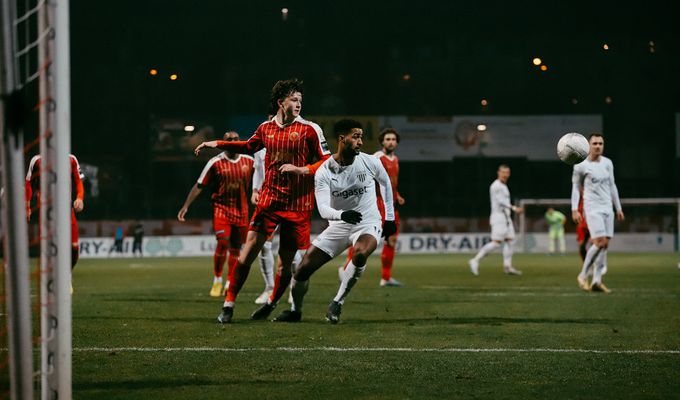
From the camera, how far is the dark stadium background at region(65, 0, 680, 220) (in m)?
47.4

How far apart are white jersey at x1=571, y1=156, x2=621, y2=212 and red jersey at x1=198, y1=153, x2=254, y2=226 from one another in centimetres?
460

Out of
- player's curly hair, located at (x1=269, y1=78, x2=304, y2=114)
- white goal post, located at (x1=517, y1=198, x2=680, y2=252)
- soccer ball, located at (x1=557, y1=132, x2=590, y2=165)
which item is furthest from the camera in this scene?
white goal post, located at (x1=517, y1=198, x2=680, y2=252)

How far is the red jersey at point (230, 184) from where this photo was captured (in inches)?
552

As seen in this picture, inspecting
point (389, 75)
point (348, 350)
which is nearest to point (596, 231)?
point (348, 350)

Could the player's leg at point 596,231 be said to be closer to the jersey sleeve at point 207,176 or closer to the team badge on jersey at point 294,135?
the jersey sleeve at point 207,176

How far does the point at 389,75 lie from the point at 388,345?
43654 mm

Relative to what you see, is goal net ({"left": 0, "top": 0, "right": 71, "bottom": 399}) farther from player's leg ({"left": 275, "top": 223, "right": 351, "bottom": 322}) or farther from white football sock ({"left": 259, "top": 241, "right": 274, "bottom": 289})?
white football sock ({"left": 259, "top": 241, "right": 274, "bottom": 289})

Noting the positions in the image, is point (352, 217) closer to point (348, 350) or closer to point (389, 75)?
point (348, 350)

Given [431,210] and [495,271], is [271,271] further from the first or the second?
[431,210]

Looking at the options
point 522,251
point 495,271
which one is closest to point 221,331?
point 495,271

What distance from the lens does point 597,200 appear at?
49.4 ft

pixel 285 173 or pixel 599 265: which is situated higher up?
pixel 285 173

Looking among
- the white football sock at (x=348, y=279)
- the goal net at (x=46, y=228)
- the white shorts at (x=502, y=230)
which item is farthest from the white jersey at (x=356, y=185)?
the white shorts at (x=502, y=230)

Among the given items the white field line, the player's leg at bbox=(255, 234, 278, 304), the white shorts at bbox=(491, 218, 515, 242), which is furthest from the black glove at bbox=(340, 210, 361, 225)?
the white shorts at bbox=(491, 218, 515, 242)
